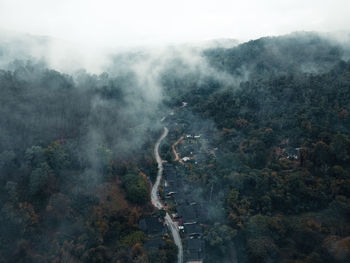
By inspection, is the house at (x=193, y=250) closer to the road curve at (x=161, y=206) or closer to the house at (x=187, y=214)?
the road curve at (x=161, y=206)

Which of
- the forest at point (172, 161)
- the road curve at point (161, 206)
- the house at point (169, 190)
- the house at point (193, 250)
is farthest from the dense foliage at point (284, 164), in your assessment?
the road curve at point (161, 206)

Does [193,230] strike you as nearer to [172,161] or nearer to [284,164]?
[172,161]

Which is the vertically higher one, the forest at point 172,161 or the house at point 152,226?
the forest at point 172,161

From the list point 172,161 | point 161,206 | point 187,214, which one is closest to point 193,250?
point 187,214

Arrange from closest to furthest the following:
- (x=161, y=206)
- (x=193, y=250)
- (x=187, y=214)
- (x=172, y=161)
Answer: (x=193, y=250), (x=187, y=214), (x=161, y=206), (x=172, y=161)

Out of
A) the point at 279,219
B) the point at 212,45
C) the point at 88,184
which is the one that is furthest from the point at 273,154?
the point at 212,45

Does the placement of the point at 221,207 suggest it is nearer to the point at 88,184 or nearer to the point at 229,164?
the point at 229,164
